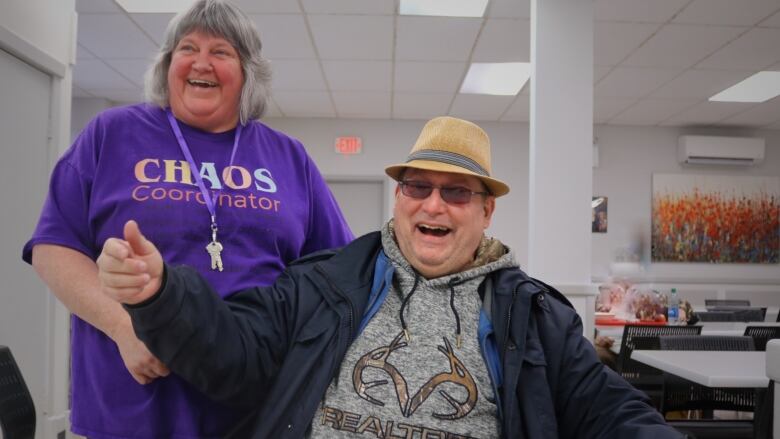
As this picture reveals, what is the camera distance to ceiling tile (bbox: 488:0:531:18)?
13.4 ft

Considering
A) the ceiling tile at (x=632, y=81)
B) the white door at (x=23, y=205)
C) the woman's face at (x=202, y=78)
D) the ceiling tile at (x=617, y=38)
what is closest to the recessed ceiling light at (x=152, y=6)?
the white door at (x=23, y=205)

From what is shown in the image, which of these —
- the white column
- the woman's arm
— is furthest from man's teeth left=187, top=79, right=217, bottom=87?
the white column

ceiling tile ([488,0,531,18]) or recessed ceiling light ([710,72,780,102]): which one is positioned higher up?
ceiling tile ([488,0,531,18])

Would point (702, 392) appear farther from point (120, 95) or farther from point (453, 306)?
point (120, 95)

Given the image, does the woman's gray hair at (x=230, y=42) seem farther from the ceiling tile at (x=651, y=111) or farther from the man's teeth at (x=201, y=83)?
the ceiling tile at (x=651, y=111)

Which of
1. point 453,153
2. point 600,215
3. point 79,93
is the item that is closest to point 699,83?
point 600,215

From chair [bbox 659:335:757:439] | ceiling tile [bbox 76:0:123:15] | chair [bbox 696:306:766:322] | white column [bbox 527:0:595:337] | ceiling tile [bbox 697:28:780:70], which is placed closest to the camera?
chair [bbox 659:335:757:439]

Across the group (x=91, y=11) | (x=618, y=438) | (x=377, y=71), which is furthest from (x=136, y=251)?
(x=377, y=71)

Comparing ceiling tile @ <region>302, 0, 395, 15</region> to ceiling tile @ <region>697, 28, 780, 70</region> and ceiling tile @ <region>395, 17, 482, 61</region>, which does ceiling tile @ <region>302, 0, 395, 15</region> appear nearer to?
ceiling tile @ <region>395, 17, 482, 61</region>

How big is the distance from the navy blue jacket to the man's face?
124mm

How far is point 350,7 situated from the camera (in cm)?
424

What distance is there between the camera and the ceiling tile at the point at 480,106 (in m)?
6.49

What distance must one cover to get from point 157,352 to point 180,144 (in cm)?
47

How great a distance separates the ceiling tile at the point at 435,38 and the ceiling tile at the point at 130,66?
8.22 ft
